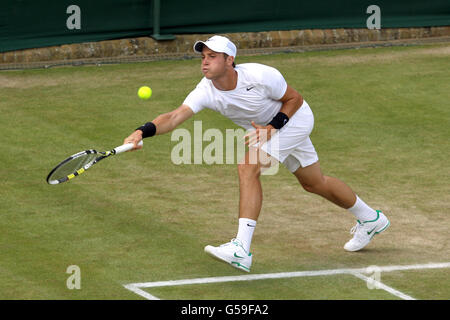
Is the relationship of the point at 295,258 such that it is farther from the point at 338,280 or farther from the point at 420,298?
the point at 420,298

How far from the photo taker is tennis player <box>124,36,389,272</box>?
309 inches

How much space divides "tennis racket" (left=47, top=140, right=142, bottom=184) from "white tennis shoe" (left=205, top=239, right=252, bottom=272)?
3.35 ft

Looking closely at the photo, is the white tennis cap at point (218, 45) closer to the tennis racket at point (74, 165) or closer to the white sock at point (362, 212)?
the tennis racket at point (74, 165)

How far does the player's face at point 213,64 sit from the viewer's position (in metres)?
8.05

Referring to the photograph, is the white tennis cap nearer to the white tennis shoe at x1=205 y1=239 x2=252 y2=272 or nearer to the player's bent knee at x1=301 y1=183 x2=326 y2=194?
the player's bent knee at x1=301 y1=183 x2=326 y2=194

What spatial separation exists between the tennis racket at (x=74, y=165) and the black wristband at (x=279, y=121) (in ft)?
3.68

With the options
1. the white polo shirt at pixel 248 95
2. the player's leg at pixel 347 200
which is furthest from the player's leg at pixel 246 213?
the player's leg at pixel 347 200

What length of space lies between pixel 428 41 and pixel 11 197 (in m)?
9.17

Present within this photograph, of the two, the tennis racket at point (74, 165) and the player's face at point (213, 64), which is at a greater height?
the player's face at point (213, 64)

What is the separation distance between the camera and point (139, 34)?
15.5 meters
